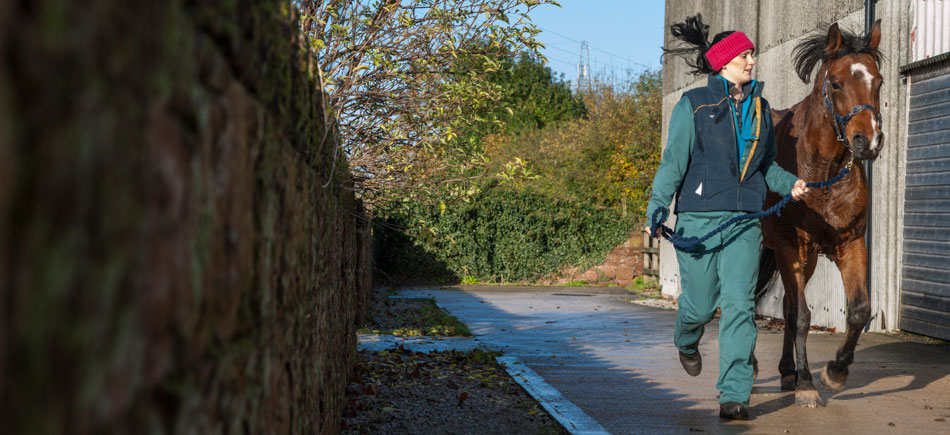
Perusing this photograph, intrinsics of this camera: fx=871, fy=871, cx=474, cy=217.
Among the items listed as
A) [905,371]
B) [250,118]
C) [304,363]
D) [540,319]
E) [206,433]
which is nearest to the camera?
[206,433]

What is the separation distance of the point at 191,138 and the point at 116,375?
43cm

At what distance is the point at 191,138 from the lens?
4.29ft

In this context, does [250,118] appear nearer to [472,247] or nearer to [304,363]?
[304,363]

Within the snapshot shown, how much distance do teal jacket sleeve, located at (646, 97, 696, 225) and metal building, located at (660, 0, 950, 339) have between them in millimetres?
5341

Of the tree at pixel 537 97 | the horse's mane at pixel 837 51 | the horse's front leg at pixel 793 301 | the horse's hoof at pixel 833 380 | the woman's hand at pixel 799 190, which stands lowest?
the horse's hoof at pixel 833 380

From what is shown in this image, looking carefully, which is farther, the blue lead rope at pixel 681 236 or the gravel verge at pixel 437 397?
the blue lead rope at pixel 681 236

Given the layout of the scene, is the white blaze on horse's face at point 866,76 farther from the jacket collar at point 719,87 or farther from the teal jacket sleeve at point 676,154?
the teal jacket sleeve at point 676,154

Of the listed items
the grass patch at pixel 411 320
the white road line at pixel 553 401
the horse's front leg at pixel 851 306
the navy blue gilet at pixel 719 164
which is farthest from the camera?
the grass patch at pixel 411 320

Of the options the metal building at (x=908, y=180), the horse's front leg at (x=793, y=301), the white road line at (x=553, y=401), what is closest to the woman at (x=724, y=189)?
the white road line at (x=553, y=401)

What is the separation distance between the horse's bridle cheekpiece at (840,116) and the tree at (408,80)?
2.63 meters

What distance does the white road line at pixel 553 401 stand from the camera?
5105mm

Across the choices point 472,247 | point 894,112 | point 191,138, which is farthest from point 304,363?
point 472,247

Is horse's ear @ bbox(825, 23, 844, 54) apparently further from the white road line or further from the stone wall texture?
the stone wall texture

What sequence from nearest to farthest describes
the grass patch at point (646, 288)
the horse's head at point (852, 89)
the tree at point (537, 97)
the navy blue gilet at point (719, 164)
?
the navy blue gilet at point (719, 164) < the horse's head at point (852, 89) < the grass patch at point (646, 288) < the tree at point (537, 97)
